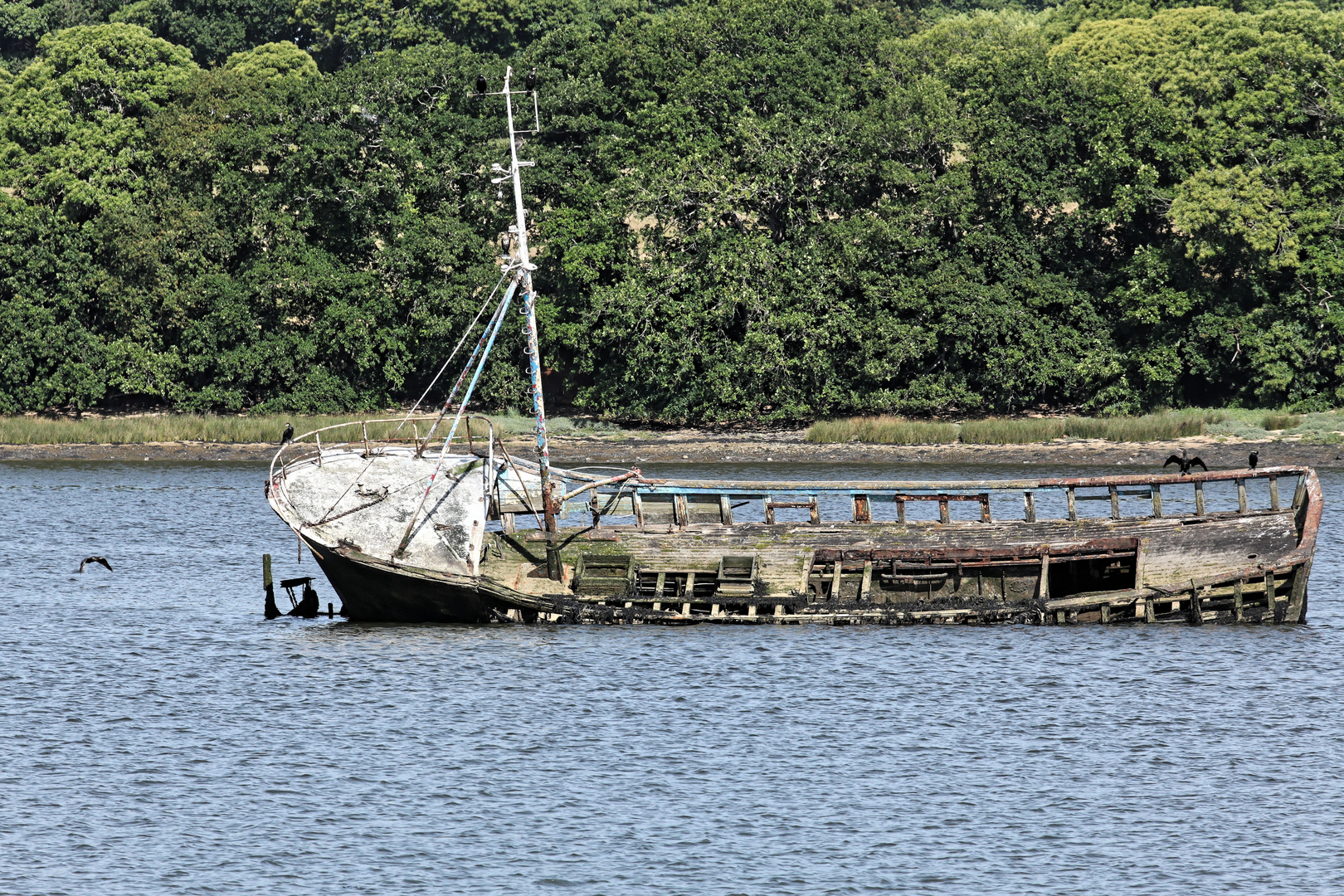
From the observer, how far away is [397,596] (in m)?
39.4

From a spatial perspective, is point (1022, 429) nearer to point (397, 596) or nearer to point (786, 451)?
point (786, 451)

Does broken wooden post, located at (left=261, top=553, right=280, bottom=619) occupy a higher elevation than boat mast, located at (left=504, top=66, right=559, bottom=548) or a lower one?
lower

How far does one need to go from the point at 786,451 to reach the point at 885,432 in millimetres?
4821

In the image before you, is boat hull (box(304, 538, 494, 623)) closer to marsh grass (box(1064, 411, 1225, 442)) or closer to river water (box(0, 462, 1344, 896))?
river water (box(0, 462, 1344, 896))

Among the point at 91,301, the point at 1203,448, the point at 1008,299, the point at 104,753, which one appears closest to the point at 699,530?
the point at 104,753

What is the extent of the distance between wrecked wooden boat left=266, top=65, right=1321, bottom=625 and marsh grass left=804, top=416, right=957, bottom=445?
39737mm

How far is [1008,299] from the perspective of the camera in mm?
81312

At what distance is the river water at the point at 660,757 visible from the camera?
985 inches

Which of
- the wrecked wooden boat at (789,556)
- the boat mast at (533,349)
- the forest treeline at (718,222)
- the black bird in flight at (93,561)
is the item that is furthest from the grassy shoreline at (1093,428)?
the boat mast at (533,349)

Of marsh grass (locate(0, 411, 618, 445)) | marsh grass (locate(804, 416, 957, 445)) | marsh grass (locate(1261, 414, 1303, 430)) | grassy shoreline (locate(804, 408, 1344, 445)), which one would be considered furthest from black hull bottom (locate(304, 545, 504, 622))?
marsh grass (locate(1261, 414, 1303, 430))

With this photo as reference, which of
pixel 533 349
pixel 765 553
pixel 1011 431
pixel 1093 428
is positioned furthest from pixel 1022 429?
pixel 533 349

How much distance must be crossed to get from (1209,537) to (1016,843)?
588 inches

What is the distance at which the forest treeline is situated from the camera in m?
79.2

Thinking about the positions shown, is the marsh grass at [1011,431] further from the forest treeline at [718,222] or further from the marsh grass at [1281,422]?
the marsh grass at [1281,422]
